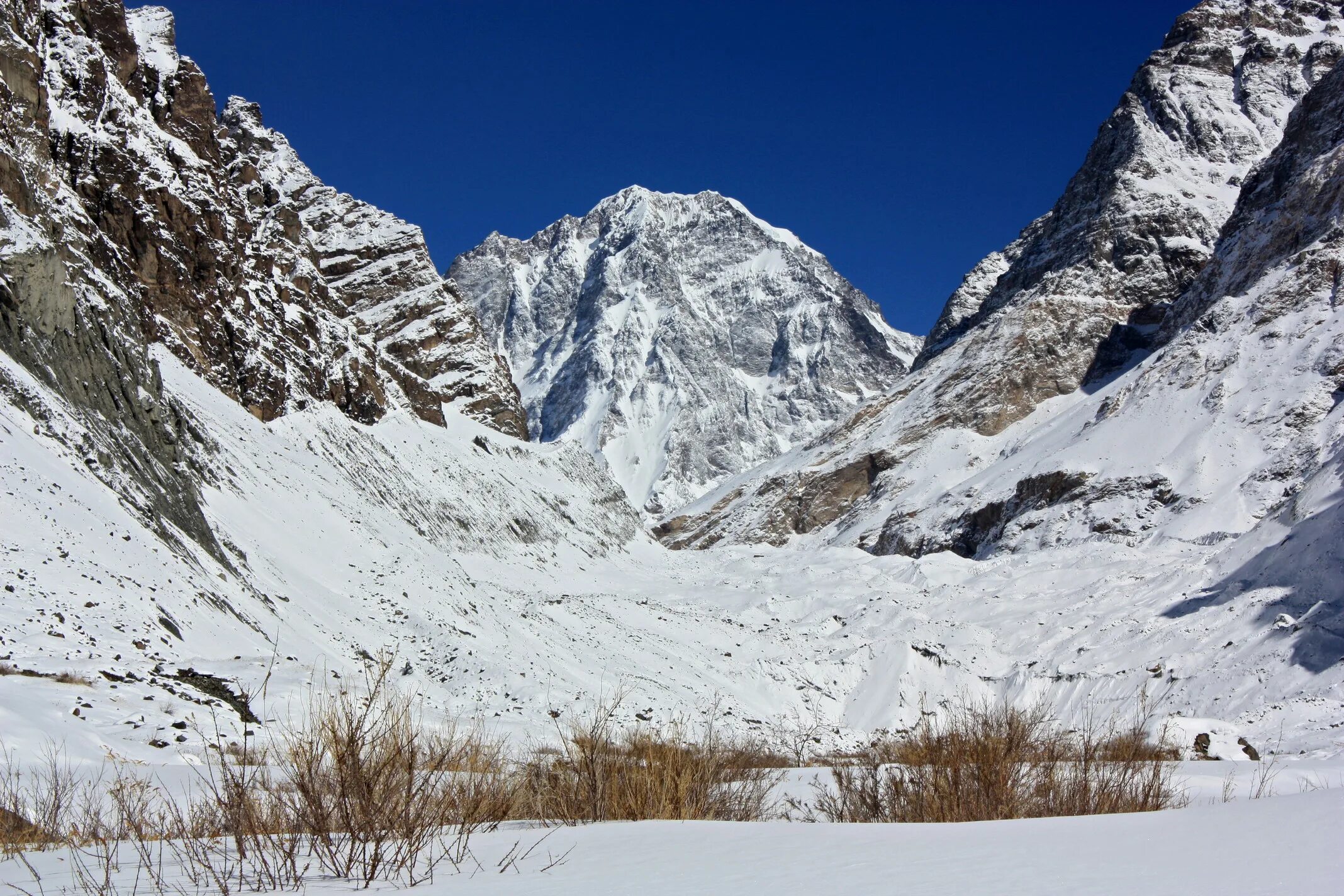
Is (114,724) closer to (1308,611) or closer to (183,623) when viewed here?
(183,623)

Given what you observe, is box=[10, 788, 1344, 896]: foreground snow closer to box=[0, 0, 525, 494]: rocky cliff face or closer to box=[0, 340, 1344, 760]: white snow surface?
box=[0, 340, 1344, 760]: white snow surface

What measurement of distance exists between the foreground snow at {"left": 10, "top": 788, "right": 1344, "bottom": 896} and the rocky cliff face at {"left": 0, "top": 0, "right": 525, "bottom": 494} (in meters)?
22.9

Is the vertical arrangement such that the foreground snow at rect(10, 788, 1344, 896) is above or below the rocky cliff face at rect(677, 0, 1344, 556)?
below

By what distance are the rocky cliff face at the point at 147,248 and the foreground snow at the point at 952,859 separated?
75.2 feet

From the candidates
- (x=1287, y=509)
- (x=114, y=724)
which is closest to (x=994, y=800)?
(x=114, y=724)

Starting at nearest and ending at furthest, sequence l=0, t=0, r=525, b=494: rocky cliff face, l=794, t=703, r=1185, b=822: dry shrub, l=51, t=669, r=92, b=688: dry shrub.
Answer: l=794, t=703, r=1185, b=822: dry shrub, l=51, t=669, r=92, b=688: dry shrub, l=0, t=0, r=525, b=494: rocky cliff face

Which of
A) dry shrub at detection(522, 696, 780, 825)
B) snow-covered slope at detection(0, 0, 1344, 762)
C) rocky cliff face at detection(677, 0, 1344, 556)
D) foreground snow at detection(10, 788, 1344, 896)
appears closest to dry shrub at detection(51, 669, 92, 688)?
snow-covered slope at detection(0, 0, 1344, 762)

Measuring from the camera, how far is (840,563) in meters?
72.5

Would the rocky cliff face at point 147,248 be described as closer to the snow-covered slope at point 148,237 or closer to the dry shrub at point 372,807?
the snow-covered slope at point 148,237

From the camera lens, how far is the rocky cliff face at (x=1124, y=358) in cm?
7244

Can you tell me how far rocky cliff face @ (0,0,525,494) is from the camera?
26.2 meters

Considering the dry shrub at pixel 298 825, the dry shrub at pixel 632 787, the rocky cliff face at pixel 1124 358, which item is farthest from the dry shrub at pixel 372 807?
the rocky cliff face at pixel 1124 358

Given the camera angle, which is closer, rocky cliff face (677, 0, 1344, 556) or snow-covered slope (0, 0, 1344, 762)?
snow-covered slope (0, 0, 1344, 762)

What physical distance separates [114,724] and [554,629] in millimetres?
26358
